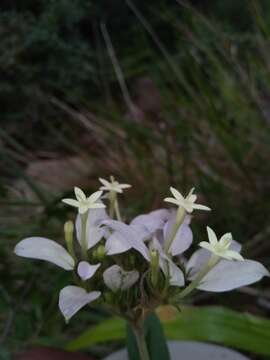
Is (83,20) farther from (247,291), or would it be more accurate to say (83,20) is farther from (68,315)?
(68,315)

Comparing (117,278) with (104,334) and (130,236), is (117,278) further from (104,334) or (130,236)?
(104,334)

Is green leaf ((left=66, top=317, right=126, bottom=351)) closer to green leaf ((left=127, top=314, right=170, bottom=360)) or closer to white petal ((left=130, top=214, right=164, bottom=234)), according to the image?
green leaf ((left=127, top=314, right=170, bottom=360))

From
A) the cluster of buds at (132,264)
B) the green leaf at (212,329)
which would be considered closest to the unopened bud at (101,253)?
the cluster of buds at (132,264)

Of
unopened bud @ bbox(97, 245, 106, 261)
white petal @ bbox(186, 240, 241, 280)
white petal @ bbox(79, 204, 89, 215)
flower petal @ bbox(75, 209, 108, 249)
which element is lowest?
white petal @ bbox(186, 240, 241, 280)

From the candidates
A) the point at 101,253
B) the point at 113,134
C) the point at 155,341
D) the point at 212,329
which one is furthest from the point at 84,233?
the point at 113,134

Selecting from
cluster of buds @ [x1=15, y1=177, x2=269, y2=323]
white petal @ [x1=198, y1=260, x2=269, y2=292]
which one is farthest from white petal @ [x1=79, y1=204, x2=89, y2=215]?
white petal @ [x1=198, y1=260, x2=269, y2=292]

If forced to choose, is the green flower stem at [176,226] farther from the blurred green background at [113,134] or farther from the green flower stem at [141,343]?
the blurred green background at [113,134]

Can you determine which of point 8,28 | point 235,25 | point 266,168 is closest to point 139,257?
point 266,168
